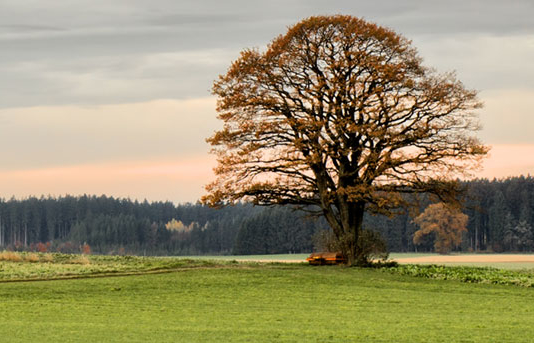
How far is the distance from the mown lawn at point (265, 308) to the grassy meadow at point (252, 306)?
0.03 m

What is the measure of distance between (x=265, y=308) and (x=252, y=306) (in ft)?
2.46

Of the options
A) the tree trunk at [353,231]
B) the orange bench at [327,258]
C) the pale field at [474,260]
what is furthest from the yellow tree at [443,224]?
the orange bench at [327,258]

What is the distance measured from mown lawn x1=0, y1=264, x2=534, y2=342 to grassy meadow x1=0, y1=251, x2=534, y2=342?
33 mm

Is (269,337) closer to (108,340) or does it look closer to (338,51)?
(108,340)

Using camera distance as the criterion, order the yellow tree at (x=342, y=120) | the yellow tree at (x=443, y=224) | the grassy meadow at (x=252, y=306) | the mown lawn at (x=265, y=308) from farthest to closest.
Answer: the yellow tree at (x=443, y=224) → the yellow tree at (x=342, y=120) → the grassy meadow at (x=252, y=306) → the mown lawn at (x=265, y=308)

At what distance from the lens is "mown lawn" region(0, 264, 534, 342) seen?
1786 centimetres

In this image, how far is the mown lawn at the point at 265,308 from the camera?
17.9 m

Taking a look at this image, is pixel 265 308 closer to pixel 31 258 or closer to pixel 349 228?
pixel 349 228

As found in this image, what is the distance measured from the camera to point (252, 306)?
2503cm

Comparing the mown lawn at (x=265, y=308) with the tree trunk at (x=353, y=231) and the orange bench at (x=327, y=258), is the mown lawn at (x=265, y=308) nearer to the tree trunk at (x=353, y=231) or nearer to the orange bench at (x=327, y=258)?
the tree trunk at (x=353, y=231)

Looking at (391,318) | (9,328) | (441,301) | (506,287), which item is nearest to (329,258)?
(506,287)

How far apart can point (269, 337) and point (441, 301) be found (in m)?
11.9

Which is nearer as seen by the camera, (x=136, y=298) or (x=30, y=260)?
(x=136, y=298)

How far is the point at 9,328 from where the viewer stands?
1908 cm
